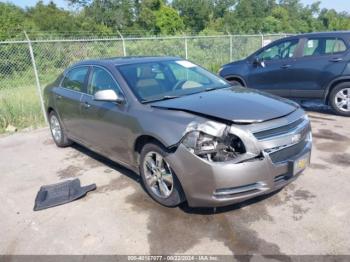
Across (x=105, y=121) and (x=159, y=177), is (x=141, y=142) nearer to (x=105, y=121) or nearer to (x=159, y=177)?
(x=159, y=177)

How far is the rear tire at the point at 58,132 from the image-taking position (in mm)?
5824

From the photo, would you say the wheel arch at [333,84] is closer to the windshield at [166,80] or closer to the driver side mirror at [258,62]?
the driver side mirror at [258,62]

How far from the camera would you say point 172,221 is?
10.9 feet

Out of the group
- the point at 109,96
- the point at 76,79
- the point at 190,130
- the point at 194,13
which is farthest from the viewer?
the point at 194,13

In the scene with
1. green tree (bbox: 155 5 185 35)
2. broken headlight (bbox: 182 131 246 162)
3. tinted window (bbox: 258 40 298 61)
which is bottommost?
broken headlight (bbox: 182 131 246 162)

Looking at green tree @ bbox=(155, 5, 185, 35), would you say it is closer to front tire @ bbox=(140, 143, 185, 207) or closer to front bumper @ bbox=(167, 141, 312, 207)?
front tire @ bbox=(140, 143, 185, 207)

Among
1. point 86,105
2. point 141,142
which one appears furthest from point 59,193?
point 141,142

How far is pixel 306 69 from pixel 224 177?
204 inches

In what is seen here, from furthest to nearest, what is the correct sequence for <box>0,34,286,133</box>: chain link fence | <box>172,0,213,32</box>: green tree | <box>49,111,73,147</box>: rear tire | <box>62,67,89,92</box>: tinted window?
<box>172,0,213,32</box>: green tree < <box>0,34,286,133</box>: chain link fence < <box>49,111,73,147</box>: rear tire < <box>62,67,89,92</box>: tinted window

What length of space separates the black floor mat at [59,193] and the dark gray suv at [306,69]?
5.21m

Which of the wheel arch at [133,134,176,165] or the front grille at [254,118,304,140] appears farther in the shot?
the wheel arch at [133,134,176,165]

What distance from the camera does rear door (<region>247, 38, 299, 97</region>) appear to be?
293 inches

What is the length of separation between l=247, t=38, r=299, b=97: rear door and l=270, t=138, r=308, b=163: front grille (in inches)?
176

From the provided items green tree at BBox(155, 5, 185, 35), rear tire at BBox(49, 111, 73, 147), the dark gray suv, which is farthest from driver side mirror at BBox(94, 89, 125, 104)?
green tree at BBox(155, 5, 185, 35)
